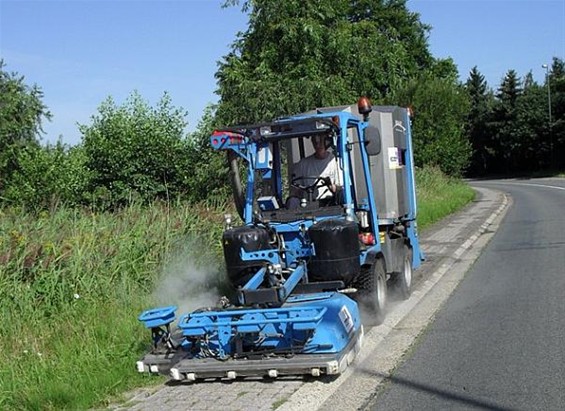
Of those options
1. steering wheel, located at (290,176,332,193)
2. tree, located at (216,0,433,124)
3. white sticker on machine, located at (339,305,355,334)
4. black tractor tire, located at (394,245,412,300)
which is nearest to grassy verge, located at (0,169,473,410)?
white sticker on machine, located at (339,305,355,334)

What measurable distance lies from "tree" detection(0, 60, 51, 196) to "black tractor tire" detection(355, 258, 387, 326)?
75.8 ft

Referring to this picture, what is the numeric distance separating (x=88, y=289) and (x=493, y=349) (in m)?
4.66

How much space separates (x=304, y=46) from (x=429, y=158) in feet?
69.5

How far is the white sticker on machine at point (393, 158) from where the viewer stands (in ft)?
31.7

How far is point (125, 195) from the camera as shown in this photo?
16031 millimetres

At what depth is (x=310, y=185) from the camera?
8172 mm

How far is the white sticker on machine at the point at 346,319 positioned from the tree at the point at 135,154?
10231mm

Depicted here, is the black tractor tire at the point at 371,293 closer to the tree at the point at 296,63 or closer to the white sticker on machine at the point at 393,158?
the white sticker on machine at the point at 393,158

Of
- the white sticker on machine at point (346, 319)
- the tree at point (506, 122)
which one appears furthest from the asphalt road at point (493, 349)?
the tree at point (506, 122)

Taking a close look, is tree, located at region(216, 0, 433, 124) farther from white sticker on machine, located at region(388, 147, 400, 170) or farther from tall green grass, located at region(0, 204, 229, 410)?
white sticker on machine, located at region(388, 147, 400, 170)

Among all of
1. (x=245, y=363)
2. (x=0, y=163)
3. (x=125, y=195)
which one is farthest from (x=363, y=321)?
(x=0, y=163)

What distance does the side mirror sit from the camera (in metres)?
7.99

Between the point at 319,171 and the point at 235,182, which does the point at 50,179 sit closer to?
the point at 235,182

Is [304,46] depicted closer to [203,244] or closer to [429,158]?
[203,244]
